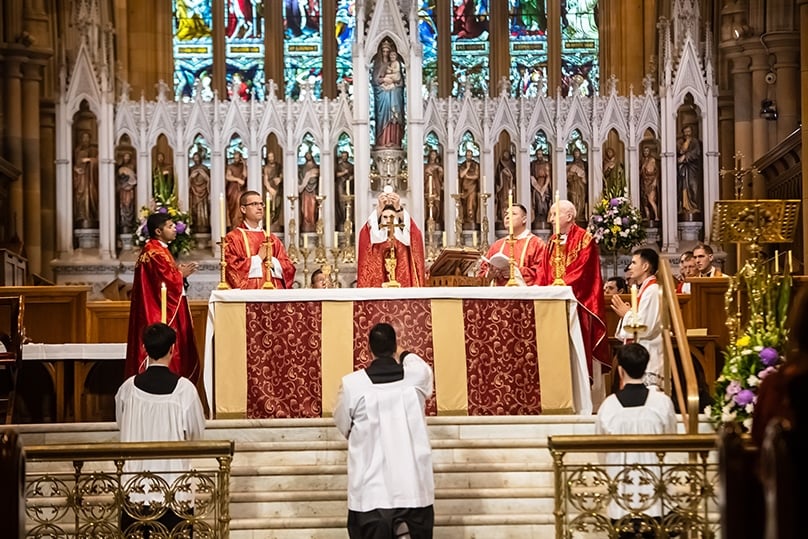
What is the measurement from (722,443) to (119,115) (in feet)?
48.0

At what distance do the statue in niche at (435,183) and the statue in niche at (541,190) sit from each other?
45.0 inches

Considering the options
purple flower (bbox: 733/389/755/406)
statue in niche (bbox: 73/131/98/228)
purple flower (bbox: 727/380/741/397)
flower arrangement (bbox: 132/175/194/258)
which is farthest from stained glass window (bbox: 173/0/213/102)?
purple flower (bbox: 733/389/755/406)

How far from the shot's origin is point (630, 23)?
22781 millimetres

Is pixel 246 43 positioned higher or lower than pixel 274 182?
higher

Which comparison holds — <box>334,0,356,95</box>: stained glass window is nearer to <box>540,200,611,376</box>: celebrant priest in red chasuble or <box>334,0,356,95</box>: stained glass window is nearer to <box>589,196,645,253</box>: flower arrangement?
<box>589,196,645,253</box>: flower arrangement

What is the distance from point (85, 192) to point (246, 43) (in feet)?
15.7

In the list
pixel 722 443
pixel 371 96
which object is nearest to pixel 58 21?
pixel 371 96

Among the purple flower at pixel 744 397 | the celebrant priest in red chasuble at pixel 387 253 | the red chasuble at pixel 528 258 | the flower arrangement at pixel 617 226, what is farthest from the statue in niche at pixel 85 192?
the purple flower at pixel 744 397

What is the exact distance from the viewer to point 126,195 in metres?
19.5

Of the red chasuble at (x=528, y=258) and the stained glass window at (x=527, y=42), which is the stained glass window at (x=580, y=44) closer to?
the stained glass window at (x=527, y=42)

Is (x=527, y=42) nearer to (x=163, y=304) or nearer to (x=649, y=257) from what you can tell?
(x=649, y=257)

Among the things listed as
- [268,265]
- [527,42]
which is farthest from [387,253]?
[527,42]

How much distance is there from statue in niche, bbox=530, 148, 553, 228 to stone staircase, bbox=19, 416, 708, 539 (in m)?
8.56

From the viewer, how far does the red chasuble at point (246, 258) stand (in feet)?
42.1
